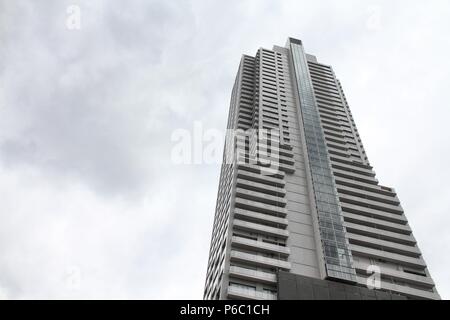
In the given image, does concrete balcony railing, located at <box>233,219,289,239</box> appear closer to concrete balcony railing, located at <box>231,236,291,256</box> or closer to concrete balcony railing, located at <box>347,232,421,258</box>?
concrete balcony railing, located at <box>231,236,291,256</box>

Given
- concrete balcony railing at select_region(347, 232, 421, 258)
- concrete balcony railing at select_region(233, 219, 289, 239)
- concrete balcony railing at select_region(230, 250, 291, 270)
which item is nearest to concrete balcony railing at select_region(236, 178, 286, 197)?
concrete balcony railing at select_region(233, 219, 289, 239)

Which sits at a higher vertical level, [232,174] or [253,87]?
[253,87]

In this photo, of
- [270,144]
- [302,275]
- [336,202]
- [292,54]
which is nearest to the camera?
[302,275]

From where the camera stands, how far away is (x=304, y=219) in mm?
56812

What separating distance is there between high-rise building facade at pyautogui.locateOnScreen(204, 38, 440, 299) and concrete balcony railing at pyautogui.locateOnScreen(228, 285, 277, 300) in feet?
0.39

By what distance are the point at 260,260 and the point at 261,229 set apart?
555 centimetres

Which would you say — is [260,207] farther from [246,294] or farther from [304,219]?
[246,294]

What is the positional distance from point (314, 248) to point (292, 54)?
219ft

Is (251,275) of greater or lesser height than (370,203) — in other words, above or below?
below

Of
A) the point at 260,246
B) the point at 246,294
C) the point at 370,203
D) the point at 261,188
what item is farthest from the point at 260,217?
the point at 370,203
